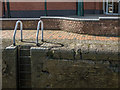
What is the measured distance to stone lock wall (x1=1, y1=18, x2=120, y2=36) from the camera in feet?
27.1

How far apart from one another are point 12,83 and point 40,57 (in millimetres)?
1157

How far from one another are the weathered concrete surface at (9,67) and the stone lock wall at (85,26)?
3640mm

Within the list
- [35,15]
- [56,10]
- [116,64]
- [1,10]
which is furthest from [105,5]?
[116,64]

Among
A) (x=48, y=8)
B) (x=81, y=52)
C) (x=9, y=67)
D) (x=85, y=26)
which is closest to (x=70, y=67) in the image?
(x=81, y=52)

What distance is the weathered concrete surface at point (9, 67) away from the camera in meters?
5.92

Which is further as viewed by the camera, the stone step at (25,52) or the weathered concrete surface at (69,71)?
the stone step at (25,52)

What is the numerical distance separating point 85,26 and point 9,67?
3953 millimetres

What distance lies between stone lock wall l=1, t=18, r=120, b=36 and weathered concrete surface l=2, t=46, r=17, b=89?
364cm

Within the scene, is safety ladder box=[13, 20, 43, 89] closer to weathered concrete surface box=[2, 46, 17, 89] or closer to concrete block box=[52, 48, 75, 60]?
weathered concrete surface box=[2, 46, 17, 89]

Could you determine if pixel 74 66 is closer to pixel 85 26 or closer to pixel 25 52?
pixel 25 52

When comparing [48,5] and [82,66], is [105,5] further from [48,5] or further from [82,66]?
[82,66]

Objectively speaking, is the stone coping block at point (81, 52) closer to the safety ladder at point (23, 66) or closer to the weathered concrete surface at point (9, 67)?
the safety ladder at point (23, 66)

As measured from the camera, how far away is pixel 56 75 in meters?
5.91

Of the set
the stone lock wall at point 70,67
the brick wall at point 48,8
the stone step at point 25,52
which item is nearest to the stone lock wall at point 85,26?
the stone lock wall at point 70,67
